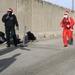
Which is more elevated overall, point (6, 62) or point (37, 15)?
point (37, 15)

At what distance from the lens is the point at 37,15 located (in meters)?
20.8

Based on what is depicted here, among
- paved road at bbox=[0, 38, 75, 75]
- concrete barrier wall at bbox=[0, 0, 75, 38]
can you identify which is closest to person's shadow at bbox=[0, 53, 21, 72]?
paved road at bbox=[0, 38, 75, 75]

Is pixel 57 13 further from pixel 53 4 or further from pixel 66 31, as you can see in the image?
pixel 66 31

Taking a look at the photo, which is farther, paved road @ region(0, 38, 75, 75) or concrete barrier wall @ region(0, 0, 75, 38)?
concrete barrier wall @ region(0, 0, 75, 38)

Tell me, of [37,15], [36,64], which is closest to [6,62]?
[36,64]

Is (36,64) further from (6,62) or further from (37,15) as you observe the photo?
(37,15)

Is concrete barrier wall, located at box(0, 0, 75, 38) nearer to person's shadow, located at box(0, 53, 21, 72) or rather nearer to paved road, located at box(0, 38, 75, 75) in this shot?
paved road, located at box(0, 38, 75, 75)

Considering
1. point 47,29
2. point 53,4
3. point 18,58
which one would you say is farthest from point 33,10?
point 18,58

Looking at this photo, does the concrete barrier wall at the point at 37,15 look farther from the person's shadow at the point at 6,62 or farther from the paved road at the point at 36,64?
the person's shadow at the point at 6,62

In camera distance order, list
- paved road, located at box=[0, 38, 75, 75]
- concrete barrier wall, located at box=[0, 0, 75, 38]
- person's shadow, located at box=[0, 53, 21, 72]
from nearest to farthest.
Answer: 1. paved road, located at box=[0, 38, 75, 75]
2. person's shadow, located at box=[0, 53, 21, 72]
3. concrete barrier wall, located at box=[0, 0, 75, 38]

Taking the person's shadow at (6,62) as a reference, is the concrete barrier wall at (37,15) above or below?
above

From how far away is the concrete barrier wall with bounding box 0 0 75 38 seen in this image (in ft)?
58.0

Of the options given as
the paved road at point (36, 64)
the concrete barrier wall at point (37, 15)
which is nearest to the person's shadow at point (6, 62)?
the paved road at point (36, 64)

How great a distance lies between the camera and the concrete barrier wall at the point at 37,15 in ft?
58.0
